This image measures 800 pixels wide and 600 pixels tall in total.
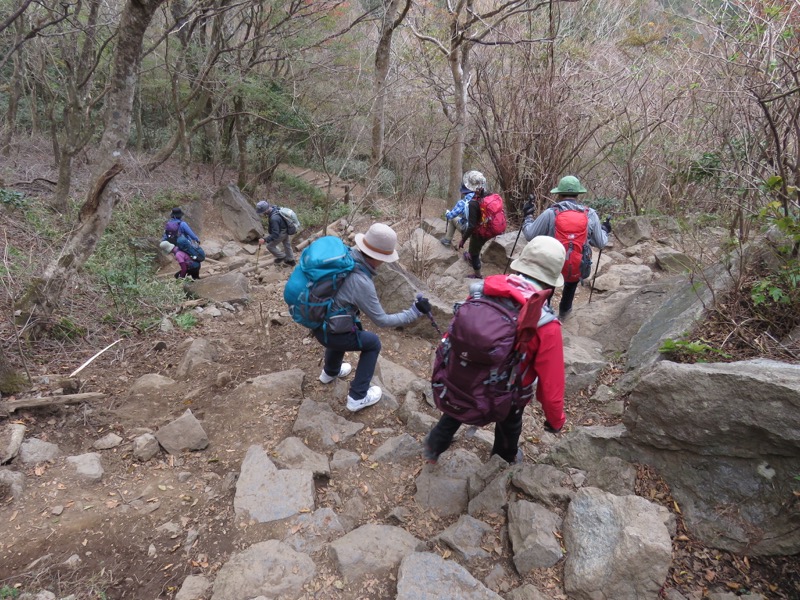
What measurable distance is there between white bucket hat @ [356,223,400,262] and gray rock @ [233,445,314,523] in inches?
62.8

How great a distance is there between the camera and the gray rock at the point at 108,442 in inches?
136

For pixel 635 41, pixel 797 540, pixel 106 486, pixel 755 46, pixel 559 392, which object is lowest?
pixel 106 486

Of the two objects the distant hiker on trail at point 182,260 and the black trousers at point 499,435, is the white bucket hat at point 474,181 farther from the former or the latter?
the distant hiker on trail at point 182,260

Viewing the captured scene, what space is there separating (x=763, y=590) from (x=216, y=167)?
55.1ft

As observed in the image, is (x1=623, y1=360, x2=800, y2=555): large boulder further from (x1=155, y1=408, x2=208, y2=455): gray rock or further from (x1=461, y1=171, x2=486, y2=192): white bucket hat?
(x1=461, y1=171, x2=486, y2=192): white bucket hat

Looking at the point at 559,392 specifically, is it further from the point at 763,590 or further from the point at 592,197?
the point at 592,197

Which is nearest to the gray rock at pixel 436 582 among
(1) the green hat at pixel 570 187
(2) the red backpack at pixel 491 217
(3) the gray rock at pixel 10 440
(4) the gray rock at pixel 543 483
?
(4) the gray rock at pixel 543 483

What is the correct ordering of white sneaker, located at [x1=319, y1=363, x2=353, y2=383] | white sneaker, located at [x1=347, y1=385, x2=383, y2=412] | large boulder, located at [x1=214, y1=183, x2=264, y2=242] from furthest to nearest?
large boulder, located at [x1=214, y1=183, x2=264, y2=242], white sneaker, located at [x1=319, y1=363, x2=353, y2=383], white sneaker, located at [x1=347, y1=385, x2=383, y2=412]

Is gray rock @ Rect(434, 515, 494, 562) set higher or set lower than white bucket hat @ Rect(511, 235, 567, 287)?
lower

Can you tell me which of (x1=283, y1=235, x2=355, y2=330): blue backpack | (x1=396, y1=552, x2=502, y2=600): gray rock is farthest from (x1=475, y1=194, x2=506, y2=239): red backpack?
(x1=396, y1=552, x2=502, y2=600): gray rock

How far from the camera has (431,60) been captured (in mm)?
11336

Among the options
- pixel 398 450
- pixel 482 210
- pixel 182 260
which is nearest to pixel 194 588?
pixel 398 450

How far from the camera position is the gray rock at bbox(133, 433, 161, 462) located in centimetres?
337

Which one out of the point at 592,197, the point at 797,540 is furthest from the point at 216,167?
the point at 797,540
